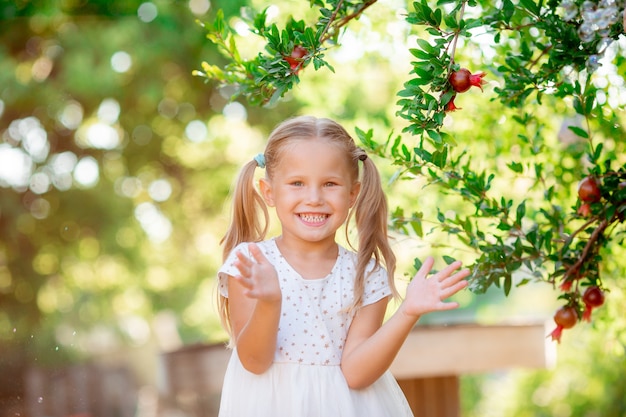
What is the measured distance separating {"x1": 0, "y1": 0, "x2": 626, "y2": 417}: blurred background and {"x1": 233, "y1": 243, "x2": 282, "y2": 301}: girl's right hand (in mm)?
2135

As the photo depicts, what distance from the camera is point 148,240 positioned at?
9234 millimetres

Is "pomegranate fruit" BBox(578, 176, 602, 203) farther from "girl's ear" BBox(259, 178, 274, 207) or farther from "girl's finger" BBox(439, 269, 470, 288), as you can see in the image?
"girl's ear" BBox(259, 178, 274, 207)

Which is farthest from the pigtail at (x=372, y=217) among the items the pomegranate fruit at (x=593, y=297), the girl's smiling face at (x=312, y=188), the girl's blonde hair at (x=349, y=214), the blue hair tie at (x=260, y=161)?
the pomegranate fruit at (x=593, y=297)

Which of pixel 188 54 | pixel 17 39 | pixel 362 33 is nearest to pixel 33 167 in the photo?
pixel 17 39

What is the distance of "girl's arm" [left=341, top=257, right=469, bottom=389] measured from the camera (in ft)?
5.80

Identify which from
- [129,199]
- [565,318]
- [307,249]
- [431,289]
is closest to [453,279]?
[431,289]

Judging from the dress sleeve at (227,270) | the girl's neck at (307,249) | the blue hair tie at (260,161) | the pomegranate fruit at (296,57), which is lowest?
the dress sleeve at (227,270)

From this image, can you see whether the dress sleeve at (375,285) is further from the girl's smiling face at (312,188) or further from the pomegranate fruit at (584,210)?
the pomegranate fruit at (584,210)

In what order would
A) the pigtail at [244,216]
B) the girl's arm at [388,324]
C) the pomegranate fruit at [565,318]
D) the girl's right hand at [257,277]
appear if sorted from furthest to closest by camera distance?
the pomegranate fruit at [565,318], the pigtail at [244,216], the girl's arm at [388,324], the girl's right hand at [257,277]

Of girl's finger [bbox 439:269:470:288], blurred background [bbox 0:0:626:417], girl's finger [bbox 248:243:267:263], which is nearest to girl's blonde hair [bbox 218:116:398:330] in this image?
girl's finger [bbox 439:269:470:288]

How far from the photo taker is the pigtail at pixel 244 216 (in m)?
2.15

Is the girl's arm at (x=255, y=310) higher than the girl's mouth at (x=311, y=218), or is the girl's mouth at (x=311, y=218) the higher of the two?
the girl's mouth at (x=311, y=218)

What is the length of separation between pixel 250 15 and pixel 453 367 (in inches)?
64.7

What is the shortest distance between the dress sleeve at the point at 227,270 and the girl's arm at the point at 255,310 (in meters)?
0.02
